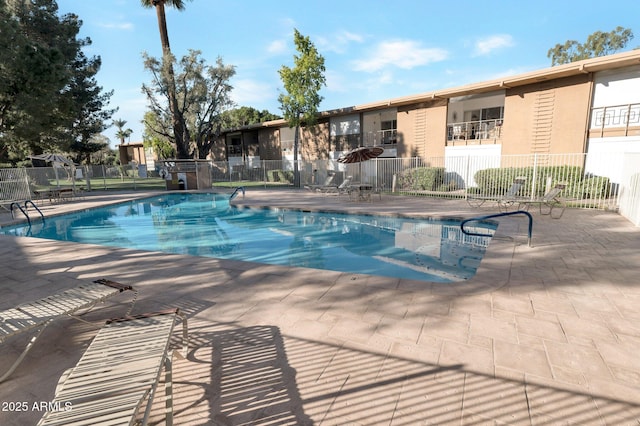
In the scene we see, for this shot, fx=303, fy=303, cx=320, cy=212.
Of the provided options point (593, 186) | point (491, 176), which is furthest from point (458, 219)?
point (491, 176)

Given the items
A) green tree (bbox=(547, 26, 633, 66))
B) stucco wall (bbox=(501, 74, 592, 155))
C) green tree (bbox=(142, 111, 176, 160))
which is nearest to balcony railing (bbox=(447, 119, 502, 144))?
stucco wall (bbox=(501, 74, 592, 155))

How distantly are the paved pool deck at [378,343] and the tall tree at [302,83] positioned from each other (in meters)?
18.3

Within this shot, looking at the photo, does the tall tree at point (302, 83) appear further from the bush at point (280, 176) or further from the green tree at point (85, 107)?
the green tree at point (85, 107)

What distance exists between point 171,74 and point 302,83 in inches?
447

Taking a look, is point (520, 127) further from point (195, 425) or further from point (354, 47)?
point (195, 425)

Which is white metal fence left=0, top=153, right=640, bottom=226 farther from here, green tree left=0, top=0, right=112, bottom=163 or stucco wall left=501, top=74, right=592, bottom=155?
green tree left=0, top=0, right=112, bottom=163

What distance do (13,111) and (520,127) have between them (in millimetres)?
24846

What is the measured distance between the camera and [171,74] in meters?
24.5

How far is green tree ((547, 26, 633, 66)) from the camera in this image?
37438 millimetres

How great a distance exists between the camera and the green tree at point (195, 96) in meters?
25.1

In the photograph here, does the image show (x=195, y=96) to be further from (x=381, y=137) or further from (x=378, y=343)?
(x=378, y=343)

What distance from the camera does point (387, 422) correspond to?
77.4 inches

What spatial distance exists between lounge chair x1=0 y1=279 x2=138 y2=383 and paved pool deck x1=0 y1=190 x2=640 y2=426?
356 mm

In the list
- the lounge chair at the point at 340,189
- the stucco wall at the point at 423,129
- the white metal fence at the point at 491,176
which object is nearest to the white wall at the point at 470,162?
the white metal fence at the point at 491,176
